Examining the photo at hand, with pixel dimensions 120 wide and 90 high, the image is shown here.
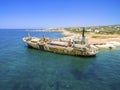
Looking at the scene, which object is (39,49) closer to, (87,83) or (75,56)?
(75,56)

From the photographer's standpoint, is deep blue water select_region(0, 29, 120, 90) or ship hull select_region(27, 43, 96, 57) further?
ship hull select_region(27, 43, 96, 57)

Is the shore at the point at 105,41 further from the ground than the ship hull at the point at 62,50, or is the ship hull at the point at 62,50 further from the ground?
the ship hull at the point at 62,50

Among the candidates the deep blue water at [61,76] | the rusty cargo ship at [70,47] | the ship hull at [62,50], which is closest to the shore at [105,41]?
the rusty cargo ship at [70,47]

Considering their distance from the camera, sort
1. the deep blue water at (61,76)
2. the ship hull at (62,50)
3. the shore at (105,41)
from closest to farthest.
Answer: the deep blue water at (61,76) < the ship hull at (62,50) < the shore at (105,41)

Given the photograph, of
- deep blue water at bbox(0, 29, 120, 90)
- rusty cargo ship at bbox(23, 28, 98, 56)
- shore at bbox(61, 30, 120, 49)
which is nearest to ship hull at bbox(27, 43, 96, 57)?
rusty cargo ship at bbox(23, 28, 98, 56)

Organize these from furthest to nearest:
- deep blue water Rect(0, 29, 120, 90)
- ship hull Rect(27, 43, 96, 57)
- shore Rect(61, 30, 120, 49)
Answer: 1. shore Rect(61, 30, 120, 49)
2. ship hull Rect(27, 43, 96, 57)
3. deep blue water Rect(0, 29, 120, 90)

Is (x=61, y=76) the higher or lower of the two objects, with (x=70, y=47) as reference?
lower

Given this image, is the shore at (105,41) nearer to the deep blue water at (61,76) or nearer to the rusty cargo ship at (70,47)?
the rusty cargo ship at (70,47)

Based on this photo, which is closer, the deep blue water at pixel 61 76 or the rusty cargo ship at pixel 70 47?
the deep blue water at pixel 61 76

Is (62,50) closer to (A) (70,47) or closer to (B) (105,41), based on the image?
(A) (70,47)

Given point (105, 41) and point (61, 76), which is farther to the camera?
point (105, 41)

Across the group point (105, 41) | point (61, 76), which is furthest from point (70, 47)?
point (105, 41)

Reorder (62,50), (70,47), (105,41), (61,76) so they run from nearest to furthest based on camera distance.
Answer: (61,76), (70,47), (62,50), (105,41)

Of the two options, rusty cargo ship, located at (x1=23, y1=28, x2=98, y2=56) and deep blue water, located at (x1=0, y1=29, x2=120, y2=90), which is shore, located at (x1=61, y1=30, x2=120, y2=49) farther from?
deep blue water, located at (x1=0, y1=29, x2=120, y2=90)
